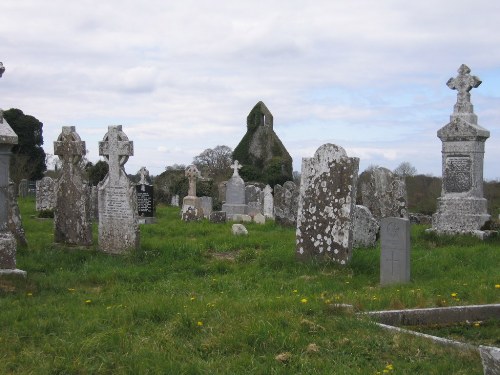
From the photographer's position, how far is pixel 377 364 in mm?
5141

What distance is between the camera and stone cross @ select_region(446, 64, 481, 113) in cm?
1549

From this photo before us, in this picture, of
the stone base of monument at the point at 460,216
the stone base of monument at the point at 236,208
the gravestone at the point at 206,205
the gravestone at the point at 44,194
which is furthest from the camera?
the stone base of monument at the point at 236,208

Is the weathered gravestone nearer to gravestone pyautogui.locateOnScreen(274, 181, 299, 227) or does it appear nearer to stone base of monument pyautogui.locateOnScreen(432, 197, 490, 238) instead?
gravestone pyautogui.locateOnScreen(274, 181, 299, 227)

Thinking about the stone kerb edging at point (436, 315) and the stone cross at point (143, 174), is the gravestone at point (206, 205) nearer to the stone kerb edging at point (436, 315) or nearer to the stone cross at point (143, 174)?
the stone cross at point (143, 174)

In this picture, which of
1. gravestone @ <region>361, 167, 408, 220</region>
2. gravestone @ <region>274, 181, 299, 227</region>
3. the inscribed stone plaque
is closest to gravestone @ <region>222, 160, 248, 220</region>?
gravestone @ <region>274, 181, 299, 227</region>

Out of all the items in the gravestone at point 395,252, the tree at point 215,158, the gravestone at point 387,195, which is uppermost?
the tree at point 215,158

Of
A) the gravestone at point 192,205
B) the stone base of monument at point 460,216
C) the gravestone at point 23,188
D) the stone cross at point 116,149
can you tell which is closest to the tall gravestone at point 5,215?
the stone cross at point 116,149

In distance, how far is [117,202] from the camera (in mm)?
12883

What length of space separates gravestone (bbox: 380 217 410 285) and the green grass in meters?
0.24

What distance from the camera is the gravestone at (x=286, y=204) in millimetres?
18656

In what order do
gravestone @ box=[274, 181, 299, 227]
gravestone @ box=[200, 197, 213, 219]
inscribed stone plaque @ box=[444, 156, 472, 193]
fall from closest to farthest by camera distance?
inscribed stone plaque @ box=[444, 156, 472, 193], gravestone @ box=[274, 181, 299, 227], gravestone @ box=[200, 197, 213, 219]

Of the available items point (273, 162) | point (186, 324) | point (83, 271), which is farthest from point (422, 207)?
point (186, 324)

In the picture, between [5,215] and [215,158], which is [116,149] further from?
[215,158]

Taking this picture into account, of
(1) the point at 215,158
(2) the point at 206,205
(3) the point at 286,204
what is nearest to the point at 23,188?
(2) the point at 206,205
